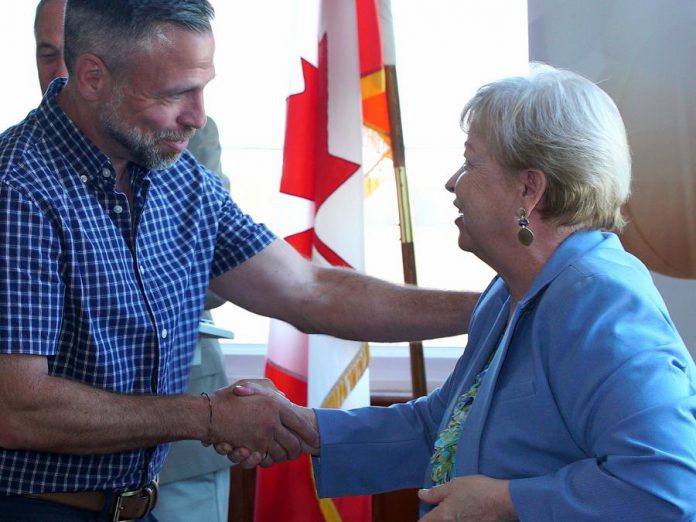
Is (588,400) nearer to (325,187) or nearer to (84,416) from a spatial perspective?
(84,416)

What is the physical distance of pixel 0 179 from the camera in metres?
1.82

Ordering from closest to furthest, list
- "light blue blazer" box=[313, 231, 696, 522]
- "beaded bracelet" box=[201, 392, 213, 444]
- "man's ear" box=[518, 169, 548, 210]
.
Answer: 1. "light blue blazer" box=[313, 231, 696, 522]
2. "man's ear" box=[518, 169, 548, 210]
3. "beaded bracelet" box=[201, 392, 213, 444]

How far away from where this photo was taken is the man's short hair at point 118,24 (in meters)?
1.96

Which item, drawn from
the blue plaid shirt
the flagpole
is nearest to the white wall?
the flagpole

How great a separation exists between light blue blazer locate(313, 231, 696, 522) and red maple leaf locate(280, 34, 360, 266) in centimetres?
133

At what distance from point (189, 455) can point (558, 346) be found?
4.62 ft

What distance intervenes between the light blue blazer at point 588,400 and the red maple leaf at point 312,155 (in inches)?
52.2

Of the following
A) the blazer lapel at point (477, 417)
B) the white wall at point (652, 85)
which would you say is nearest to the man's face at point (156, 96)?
the blazer lapel at point (477, 417)

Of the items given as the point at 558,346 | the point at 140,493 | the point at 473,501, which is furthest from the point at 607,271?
the point at 140,493

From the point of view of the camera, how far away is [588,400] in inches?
56.5

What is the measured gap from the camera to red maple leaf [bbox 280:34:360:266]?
304cm

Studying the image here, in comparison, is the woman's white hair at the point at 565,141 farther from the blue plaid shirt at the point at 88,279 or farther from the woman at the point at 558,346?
the blue plaid shirt at the point at 88,279

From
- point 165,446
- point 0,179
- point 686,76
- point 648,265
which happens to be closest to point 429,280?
point 648,265

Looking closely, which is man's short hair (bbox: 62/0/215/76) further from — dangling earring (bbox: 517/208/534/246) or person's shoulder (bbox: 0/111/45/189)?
dangling earring (bbox: 517/208/534/246)
